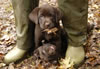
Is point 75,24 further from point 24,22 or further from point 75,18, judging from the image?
point 24,22

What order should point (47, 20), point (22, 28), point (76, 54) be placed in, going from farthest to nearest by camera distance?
1. point (22, 28)
2. point (76, 54)
3. point (47, 20)

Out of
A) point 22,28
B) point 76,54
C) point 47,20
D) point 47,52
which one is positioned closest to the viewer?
point 47,20

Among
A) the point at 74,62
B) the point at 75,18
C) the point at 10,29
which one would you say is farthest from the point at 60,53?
the point at 10,29

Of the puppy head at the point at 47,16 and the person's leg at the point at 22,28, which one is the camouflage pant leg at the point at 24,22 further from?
the puppy head at the point at 47,16

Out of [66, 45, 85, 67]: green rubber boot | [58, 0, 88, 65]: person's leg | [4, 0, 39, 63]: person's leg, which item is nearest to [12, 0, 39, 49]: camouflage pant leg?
[4, 0, 39, 63]: person's leg

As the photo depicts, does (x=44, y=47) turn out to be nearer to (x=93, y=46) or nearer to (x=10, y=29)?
(x=93, y=46)

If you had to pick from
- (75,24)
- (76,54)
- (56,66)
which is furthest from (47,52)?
(75,24)
